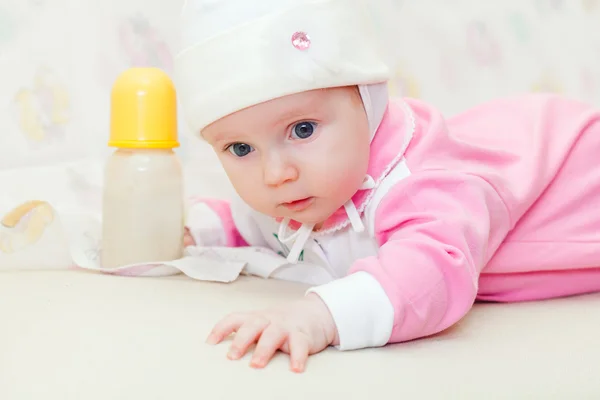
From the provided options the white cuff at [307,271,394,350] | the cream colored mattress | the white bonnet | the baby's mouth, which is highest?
the white bonnet

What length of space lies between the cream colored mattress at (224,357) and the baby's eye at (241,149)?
6.1 inches

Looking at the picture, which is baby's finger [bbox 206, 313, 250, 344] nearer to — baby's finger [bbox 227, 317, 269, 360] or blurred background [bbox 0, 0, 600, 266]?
baby's finger [bbox 227, 317, 269, 360]

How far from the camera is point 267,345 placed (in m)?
0.59

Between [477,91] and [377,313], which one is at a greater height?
[477,91]

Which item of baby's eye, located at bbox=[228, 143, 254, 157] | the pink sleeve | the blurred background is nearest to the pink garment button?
baby's eye, located at bbox=[228, 143, 254, 157]

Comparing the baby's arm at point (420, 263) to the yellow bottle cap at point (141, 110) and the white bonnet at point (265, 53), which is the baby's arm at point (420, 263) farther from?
the yellow bottle cap at point (141, 110)

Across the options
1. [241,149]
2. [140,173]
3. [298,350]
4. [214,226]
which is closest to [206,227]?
[214,226]

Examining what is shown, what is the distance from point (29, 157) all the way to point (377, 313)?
781 millimetres

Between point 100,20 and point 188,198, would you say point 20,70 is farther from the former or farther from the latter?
point 188,198

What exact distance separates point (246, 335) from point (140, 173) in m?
0.39

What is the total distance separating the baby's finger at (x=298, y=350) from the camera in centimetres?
57

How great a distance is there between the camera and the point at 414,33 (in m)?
1.36

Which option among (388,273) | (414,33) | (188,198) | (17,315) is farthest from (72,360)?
(414,33)

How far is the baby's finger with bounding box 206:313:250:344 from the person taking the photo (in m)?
0.62
